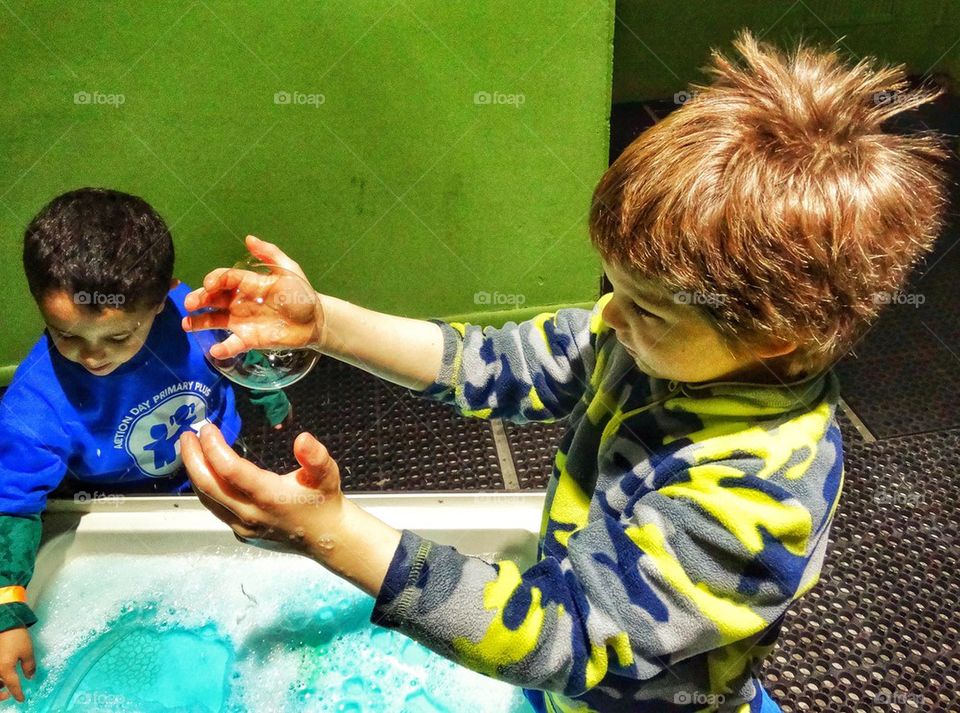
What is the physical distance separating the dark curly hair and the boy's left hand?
1.94 feet

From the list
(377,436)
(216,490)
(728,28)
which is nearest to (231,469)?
(216,490)

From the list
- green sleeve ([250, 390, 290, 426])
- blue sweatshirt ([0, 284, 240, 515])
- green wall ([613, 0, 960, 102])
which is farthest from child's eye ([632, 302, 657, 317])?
green wall ([613, 0, 960, 102])

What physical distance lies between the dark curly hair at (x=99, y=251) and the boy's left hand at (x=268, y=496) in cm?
59

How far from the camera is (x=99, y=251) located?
1.18 metres

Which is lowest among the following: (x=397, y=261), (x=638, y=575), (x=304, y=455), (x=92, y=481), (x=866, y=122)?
(x=92, y=481)

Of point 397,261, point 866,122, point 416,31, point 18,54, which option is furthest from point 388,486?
point 866,122

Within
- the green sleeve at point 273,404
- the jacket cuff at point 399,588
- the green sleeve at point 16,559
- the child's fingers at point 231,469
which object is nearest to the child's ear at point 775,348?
the jacket cuff at point 399,588

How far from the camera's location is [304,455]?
0.66 metres

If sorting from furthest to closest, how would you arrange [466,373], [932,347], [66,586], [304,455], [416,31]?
[932,347]
[416,31]
[66,586]
[466,373]
[304,455]

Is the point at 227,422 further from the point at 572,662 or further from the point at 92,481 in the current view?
the point at 572,662

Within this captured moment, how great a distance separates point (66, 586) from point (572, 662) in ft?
3.13

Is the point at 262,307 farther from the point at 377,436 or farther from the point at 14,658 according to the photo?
the point at 377,436

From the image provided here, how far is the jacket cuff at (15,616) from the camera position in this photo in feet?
3.68

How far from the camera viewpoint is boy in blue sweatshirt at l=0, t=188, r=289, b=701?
3.81 ft
